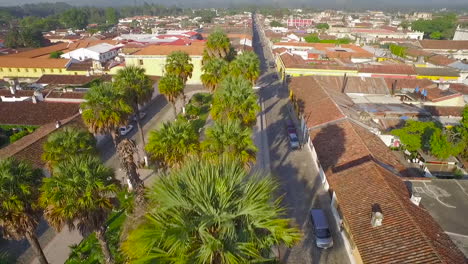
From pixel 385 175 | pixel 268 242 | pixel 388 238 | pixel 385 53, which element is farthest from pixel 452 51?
pixel 268 242

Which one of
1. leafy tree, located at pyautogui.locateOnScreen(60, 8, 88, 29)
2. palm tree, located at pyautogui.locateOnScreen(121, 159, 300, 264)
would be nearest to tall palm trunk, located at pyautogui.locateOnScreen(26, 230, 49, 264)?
palm tree, located at pyautogui.locateOnScreen(121, 159, 300, 264)

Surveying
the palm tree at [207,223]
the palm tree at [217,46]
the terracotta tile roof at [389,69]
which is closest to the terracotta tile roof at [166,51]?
the palm tree at [217,46]

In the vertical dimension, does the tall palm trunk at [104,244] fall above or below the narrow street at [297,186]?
above

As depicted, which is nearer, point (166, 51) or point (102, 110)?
point (102, 110)

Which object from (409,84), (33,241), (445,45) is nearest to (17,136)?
(33,241)

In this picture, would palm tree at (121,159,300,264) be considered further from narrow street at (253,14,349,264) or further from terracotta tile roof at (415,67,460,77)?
terracotta tile roof at (415,67,460,77)

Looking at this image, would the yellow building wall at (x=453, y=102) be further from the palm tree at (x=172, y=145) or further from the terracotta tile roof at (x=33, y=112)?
the terracotta tile roof at (x=33, y=112)

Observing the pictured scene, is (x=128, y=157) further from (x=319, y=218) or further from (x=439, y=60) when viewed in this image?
(x=439, y=60)
